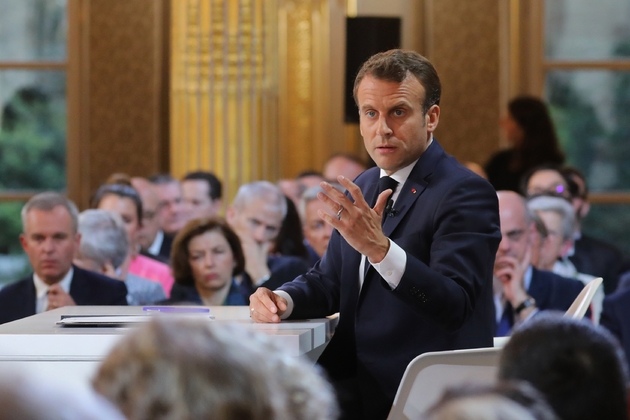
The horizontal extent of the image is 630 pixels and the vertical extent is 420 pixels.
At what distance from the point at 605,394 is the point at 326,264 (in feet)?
5.06

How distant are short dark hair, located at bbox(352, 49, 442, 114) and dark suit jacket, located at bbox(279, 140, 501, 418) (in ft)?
0.44

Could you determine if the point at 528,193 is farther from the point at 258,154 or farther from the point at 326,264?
the point at 326,264

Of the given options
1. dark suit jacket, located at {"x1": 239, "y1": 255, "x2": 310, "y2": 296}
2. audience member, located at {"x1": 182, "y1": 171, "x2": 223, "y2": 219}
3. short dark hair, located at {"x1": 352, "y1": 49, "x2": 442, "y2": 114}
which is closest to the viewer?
short dark hair, located at {"x1": 352, "y1": 49, "x2": 442, "y2": 114}

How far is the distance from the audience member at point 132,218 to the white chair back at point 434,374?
298 cm

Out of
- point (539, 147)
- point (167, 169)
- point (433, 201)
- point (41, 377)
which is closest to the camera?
point (41, 377)

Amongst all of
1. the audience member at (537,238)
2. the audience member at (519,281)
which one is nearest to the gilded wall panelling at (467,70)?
the audience member at (537,238)

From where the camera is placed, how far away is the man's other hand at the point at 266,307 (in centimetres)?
240

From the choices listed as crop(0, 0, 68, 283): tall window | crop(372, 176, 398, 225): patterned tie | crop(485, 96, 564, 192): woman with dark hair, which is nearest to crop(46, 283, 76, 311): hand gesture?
crop(372, 176, 398, 225): patterned tie

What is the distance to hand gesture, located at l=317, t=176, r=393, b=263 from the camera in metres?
2.17

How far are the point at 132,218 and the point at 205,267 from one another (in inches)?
43.4

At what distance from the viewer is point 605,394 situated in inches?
46.6

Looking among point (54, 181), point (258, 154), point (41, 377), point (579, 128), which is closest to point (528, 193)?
point (258, 154)

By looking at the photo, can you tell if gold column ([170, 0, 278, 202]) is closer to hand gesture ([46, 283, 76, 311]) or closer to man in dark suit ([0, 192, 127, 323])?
man in dark suit ([0, 192, 127, 323])

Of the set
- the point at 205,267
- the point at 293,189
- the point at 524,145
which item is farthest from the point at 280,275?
the point at 524,145
